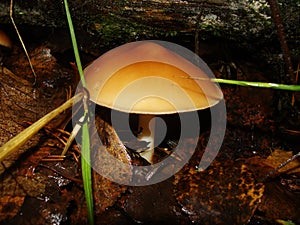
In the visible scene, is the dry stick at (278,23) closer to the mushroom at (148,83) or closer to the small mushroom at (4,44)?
the mushroom at (148,83)

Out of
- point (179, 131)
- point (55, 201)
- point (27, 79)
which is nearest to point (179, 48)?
point (179, 131)

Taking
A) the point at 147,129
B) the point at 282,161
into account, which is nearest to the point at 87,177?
the point at 147,129

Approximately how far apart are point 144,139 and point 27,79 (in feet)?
2.72

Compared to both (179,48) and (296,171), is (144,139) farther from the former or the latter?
(296,171)

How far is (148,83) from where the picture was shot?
1569 mm

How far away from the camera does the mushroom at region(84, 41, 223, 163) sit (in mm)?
1544

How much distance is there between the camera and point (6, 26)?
2.36 meters

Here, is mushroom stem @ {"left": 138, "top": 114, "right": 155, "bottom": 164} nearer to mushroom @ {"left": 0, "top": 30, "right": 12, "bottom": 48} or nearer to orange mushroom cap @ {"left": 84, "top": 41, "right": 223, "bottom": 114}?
orange mushroom cap @ {"left": 84, "top": 41, "right": 223, "bottom": 114}

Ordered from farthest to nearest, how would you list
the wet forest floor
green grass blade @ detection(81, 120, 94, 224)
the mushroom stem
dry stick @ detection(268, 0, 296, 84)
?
the mushroom stem, dry stick @ detection(268, 0, 296, 84), the wet forest floor, green grass blade @ detection(81, 120, 94, 224)

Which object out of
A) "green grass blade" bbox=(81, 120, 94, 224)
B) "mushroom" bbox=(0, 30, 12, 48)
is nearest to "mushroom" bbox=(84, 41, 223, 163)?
"green grass blade" bbox=(81, 120, 94, 224)

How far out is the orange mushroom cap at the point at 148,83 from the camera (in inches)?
60.8

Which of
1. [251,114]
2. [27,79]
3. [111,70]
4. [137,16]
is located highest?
[137,16]

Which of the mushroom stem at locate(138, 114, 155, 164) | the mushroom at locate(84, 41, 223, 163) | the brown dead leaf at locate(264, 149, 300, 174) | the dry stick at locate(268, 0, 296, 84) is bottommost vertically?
the brown dead leaf at locate(264, 149, 300, 174)

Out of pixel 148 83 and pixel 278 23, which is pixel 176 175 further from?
pixel 278 23
